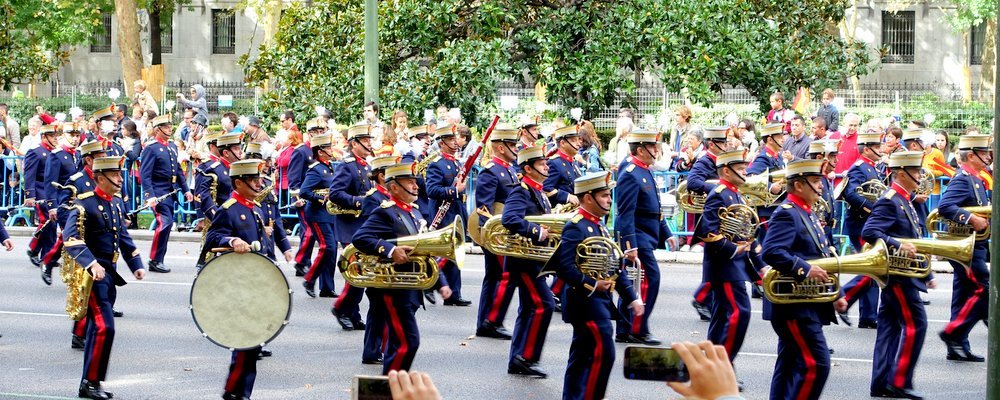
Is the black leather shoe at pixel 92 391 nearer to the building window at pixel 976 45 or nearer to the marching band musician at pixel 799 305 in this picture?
the marching band musician at pixel 799 305

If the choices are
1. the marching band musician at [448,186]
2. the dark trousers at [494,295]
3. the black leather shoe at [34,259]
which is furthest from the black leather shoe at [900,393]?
the black leather shoe at [34,259]

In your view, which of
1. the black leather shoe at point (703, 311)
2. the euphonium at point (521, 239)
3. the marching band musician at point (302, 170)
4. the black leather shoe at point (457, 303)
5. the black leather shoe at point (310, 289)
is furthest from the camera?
the marching band musician at point (302, 170)

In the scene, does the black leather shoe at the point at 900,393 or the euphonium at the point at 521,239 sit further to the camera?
the euphonium at the point at 521,239

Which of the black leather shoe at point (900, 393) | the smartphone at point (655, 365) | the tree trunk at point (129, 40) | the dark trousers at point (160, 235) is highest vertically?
the tree trunk at point (129, 40)

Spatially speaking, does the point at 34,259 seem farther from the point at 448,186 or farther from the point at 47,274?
the point at 448,186

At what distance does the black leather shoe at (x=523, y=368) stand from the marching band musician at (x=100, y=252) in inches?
112

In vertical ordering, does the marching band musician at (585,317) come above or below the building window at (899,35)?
below

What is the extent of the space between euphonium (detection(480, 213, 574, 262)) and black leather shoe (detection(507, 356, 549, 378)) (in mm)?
859

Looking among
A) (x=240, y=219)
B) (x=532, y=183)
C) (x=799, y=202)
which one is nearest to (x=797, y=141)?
(x=532, y=183)

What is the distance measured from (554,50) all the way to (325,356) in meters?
12.4

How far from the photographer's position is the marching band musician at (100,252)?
985cm

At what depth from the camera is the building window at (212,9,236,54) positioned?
47656mm

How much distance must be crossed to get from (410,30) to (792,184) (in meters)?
14.5

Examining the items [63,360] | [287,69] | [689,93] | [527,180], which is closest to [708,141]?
[527,180]
